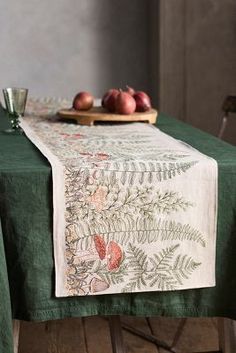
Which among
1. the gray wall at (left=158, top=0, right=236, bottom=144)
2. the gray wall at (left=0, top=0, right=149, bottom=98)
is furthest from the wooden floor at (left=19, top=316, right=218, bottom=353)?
the gray wall at (left=0, top=0, right=149, bottom=98)

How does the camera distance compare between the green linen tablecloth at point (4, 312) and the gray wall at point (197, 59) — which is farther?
the gray wall at point (197, 59)

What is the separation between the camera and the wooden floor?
7.11 feet

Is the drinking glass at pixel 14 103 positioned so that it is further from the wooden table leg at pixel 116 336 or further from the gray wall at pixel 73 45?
the gray wall at pixel 73 45

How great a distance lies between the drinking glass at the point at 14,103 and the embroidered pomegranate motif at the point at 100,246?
2.22 ft

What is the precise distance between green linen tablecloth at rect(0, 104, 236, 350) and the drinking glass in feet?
1.52

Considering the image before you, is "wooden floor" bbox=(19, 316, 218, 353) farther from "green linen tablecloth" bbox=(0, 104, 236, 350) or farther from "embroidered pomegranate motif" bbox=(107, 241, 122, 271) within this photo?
"embroidered pomegranate motif" bbox=(107, 241, 122, 271)

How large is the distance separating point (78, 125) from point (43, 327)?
720mm

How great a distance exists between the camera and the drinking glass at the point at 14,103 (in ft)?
6.63

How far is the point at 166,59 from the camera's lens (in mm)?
3766

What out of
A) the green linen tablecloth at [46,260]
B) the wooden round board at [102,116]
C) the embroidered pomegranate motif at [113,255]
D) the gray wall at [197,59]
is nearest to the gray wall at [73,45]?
the gray wall at [197,59]

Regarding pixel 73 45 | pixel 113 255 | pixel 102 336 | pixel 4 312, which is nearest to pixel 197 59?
pixel 73 45

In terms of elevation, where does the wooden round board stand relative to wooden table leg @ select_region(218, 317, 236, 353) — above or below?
above

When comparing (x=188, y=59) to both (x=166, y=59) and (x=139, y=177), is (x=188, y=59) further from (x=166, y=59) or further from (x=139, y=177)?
(x=139, y=177)

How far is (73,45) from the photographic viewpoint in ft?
13.3
